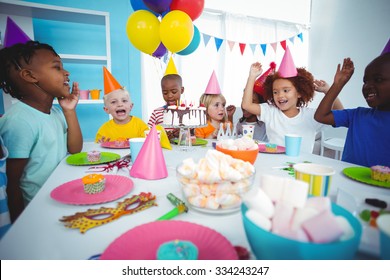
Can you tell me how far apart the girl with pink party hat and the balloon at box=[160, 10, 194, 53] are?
574 millimetres

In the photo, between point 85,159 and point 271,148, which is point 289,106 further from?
point 85,159

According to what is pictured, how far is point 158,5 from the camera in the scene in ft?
6.03

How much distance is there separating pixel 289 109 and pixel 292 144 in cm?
78

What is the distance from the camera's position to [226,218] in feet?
1.76

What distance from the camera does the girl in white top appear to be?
174 centimetres

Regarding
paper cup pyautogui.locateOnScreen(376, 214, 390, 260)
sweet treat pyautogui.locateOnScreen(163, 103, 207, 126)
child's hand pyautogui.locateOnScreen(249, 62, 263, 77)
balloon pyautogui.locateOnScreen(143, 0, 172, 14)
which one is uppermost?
balloon pyautogui.locateOnScreen(143, 0, 172, 14)

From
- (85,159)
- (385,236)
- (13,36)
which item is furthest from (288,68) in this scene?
Result: (13,36)

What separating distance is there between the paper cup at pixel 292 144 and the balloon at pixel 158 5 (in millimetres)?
1427

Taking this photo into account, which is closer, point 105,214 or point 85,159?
point 105,214

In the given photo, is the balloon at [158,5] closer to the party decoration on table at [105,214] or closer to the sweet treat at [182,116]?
the sweet treat at [182,116]

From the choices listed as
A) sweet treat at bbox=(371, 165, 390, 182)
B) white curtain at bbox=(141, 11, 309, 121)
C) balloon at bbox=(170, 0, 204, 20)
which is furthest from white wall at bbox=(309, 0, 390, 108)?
sweet treat at bbox=(371, 165, 390, 182)

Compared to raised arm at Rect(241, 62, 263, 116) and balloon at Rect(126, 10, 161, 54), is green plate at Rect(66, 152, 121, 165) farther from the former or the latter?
balloon at Rect(126, 10, 161, 54)
